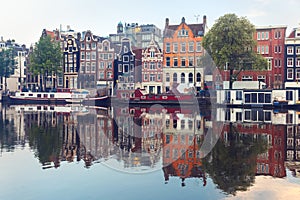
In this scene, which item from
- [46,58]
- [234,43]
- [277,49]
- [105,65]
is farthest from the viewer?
[105,65]

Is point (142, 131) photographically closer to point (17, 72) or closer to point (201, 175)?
point (201, 175)

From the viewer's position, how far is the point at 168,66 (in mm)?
74688

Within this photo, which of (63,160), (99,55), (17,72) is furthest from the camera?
(17,72)

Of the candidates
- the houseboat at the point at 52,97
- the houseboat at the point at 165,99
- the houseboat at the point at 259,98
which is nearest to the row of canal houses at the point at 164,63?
the houseboat at the point at 165,99

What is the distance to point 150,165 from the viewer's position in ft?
52.4

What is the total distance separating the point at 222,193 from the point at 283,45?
62.4 m

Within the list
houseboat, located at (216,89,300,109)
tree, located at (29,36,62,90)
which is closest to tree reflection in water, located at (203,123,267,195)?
houseboat, located at (216,89,300,109)

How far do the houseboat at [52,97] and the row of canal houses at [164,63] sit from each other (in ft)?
25.1

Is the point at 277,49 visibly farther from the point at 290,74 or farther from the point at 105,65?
the point at 105,65

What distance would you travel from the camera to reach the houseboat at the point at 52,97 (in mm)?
69375

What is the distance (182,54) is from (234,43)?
19.1 metres

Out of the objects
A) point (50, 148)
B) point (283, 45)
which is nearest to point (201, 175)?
point (50, 148)

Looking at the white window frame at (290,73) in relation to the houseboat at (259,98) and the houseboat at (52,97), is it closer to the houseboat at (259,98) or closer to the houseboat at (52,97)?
the houseboat at (259,98)

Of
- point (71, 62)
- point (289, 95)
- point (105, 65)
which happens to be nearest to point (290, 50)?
point (289, 95)
